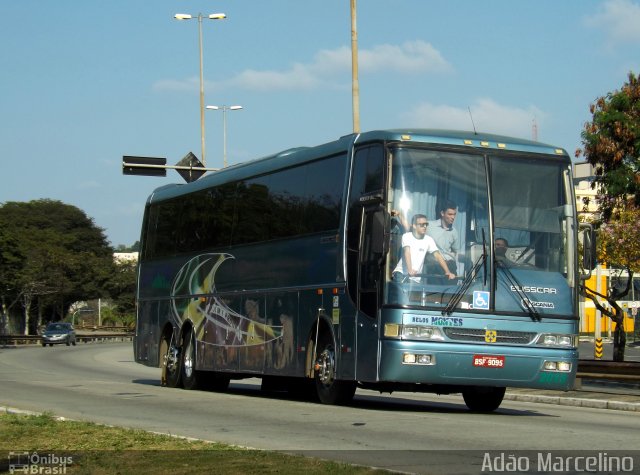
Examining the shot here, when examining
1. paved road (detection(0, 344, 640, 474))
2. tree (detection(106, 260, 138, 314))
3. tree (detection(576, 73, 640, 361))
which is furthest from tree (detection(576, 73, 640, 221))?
tree (detection(106, 260, 138, 314))

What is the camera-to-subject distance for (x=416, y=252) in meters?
16.1

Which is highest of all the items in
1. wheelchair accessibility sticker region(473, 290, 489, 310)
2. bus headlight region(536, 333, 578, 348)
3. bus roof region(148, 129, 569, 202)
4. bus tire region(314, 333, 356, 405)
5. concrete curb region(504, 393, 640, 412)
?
bus roof region(148, 129, 569, 202)

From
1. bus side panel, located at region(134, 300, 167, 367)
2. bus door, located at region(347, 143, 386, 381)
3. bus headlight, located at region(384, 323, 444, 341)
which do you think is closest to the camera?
bus headlight, located at region(384, 323, 444, 341)

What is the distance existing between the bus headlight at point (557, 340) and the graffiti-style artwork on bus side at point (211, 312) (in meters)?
4.88

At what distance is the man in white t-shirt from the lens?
16078mm

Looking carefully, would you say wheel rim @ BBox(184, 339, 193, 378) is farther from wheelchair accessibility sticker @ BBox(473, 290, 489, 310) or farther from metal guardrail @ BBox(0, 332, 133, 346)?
metal guardrail @ BBox(0, 332, 133, 346)

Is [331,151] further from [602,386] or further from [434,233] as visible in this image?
[602,386]

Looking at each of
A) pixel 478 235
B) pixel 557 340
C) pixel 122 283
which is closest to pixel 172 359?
pixel 478 235

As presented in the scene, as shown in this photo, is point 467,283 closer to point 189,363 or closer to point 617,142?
point 189,363

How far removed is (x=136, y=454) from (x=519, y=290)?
7.50 metres

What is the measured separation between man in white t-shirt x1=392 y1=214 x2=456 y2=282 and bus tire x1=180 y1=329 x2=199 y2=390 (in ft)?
28.8

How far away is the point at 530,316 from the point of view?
54.1 ft

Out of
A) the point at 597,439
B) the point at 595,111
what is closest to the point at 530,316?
the point at 597,439

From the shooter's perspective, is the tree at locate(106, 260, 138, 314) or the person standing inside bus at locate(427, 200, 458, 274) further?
the tree at locate(106, 260, 138, 314)
